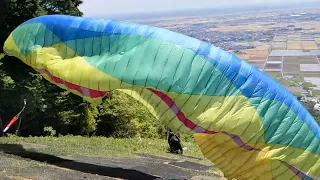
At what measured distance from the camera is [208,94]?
8.22 m

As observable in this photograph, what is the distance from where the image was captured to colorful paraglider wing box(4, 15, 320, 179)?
7.90m

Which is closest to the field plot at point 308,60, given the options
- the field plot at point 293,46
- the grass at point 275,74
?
the field plot at point 293,46

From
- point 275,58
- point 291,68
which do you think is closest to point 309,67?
point 291,68

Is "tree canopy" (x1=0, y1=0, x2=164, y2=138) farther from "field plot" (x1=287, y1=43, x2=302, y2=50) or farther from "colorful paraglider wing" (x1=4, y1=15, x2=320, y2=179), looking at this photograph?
"field plot" (x1=287, y1=43, x2=302, y2=50)

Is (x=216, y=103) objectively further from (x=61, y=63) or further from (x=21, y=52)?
(x=21, y=52)

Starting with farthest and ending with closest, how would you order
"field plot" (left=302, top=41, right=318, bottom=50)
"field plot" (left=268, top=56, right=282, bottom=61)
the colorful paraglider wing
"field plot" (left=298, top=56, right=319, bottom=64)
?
"field plot" (left=302, top=41, right=318, bottom=50) < "field plot" (left=268, top=56, right=282, bottom=61) < "field plot" (left=298, top=56, right=319, bottom=64) < the colorful paraglider wing

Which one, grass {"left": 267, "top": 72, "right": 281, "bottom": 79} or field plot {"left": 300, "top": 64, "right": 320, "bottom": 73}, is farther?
field plot {"left": 300, "top": 64, "right": 320, "bottom": 73}

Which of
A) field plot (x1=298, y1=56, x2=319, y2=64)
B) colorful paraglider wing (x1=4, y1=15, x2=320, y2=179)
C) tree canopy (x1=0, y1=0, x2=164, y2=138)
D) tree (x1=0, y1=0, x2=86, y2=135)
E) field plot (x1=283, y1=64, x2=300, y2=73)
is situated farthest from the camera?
field plot (x1=298, y1=56, x2=319, y2=64)

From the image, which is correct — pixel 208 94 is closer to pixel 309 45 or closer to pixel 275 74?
pixel 275 74

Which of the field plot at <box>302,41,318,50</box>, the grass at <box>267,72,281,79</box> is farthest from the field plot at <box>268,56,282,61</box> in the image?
the grass at <box>267,72,281,79</box>

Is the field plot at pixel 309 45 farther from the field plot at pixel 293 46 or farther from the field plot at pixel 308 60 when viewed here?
the field plot at pixel 308 60

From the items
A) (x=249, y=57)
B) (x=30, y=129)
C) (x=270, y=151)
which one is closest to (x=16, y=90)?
(x=30, y=129)

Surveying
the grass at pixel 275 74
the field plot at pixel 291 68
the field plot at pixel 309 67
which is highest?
the grass at pixel 275 74

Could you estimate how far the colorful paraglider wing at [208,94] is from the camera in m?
7.90
